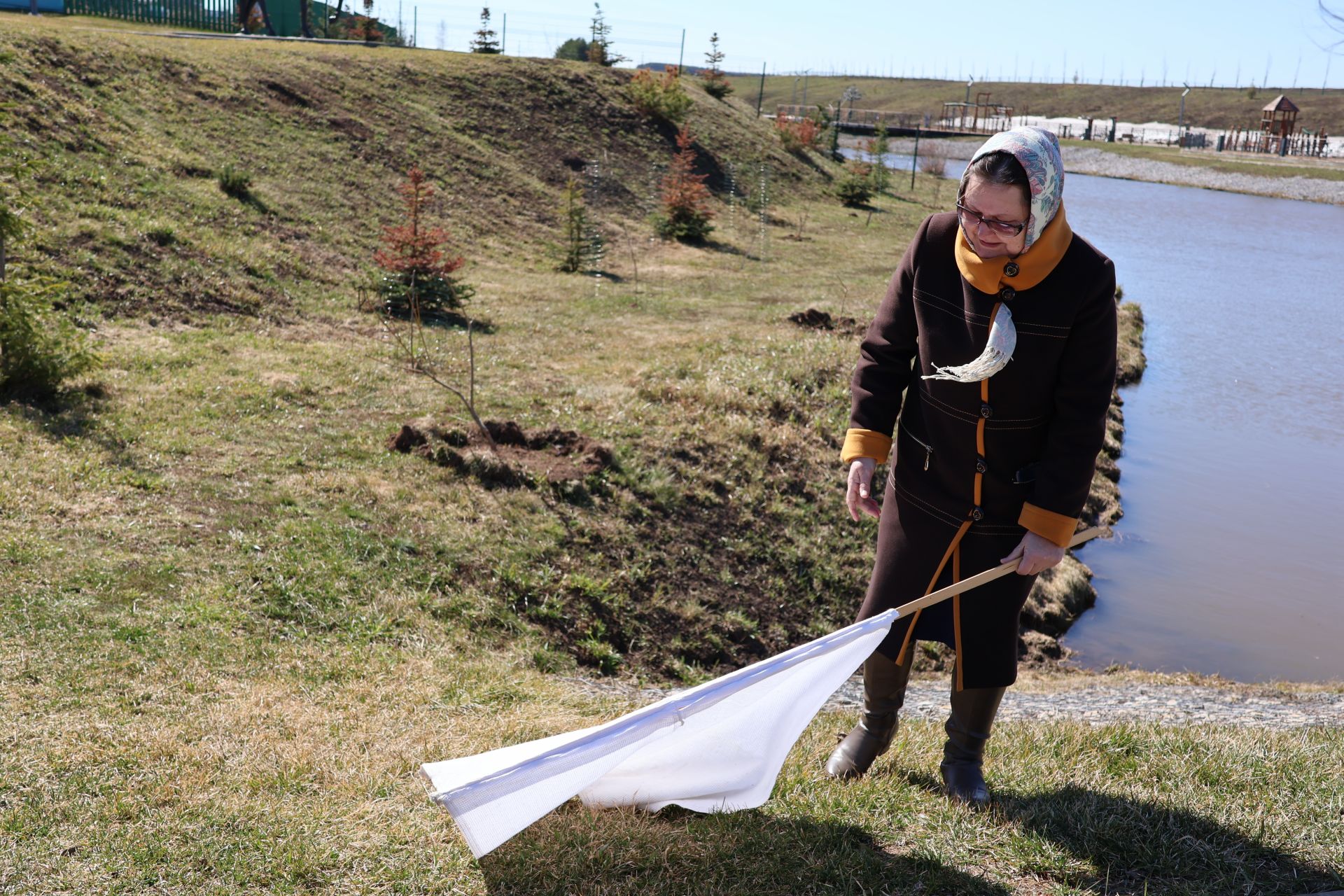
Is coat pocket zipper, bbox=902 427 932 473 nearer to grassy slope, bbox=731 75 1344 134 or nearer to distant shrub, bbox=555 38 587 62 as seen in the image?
distant shrub, bbox=555 38 587 62

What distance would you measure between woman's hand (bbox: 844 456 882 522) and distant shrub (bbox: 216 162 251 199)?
14355mm

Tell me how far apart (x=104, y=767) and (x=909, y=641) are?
2.72 m

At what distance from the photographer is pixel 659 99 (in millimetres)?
32125

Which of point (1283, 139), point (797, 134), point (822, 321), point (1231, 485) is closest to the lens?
point (1231, 485)

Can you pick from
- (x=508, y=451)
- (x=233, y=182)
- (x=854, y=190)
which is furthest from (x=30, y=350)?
(x=854, y=190)

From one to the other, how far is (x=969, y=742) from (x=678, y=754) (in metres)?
1.06

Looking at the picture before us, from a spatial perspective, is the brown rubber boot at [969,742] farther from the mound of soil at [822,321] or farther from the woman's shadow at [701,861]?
the mound of soil at [822,321]

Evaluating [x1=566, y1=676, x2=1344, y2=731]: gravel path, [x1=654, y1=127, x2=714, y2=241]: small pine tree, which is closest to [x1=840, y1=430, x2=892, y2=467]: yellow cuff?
[x1=566, y1=676, x2=1344, y2=731]: gravel path

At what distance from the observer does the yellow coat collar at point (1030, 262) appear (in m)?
2.87

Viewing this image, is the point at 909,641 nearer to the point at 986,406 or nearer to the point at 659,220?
the point at 986,406

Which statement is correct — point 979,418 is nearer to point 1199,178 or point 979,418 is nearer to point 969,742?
point 969,742

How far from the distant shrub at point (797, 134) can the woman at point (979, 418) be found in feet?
117

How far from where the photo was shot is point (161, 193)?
13.8 m

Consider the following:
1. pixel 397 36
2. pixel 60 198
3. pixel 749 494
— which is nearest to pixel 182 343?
pixel 60 198
